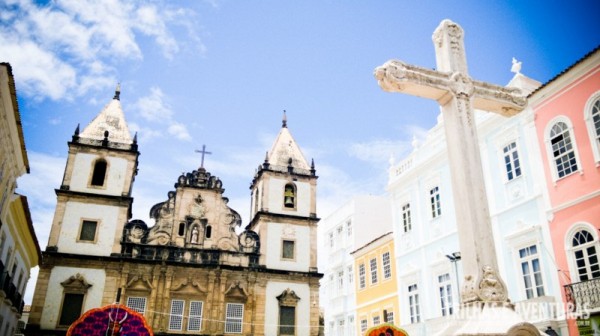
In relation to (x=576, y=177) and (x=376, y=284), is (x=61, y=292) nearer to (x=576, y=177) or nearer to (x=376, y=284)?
(x=376, y=284)

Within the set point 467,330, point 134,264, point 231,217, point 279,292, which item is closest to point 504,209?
point 467,330

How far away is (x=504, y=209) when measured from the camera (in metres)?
15.5

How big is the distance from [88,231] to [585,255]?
21.7m

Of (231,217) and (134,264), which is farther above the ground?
(231,217)

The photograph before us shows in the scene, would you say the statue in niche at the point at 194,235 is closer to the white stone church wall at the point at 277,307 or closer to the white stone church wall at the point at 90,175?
the white stone church wall at the point at 90,175

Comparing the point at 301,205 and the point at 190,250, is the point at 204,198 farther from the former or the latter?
the point at 301,205

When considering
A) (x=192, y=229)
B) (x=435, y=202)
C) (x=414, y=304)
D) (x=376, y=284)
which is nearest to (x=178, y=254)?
(x=192, y=229)

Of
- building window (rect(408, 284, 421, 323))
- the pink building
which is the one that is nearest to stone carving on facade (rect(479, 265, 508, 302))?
the pink building

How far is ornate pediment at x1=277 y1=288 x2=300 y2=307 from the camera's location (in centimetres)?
2561

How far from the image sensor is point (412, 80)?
7.45m

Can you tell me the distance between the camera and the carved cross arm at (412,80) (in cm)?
729

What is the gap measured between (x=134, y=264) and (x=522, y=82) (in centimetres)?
1936

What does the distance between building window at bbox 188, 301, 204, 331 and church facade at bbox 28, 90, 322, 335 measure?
0.05 metres

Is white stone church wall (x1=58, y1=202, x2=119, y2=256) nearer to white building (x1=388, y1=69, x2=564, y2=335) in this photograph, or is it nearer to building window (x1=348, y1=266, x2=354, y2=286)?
building window (x1=348, y1=266, x2=354, y2=286)
